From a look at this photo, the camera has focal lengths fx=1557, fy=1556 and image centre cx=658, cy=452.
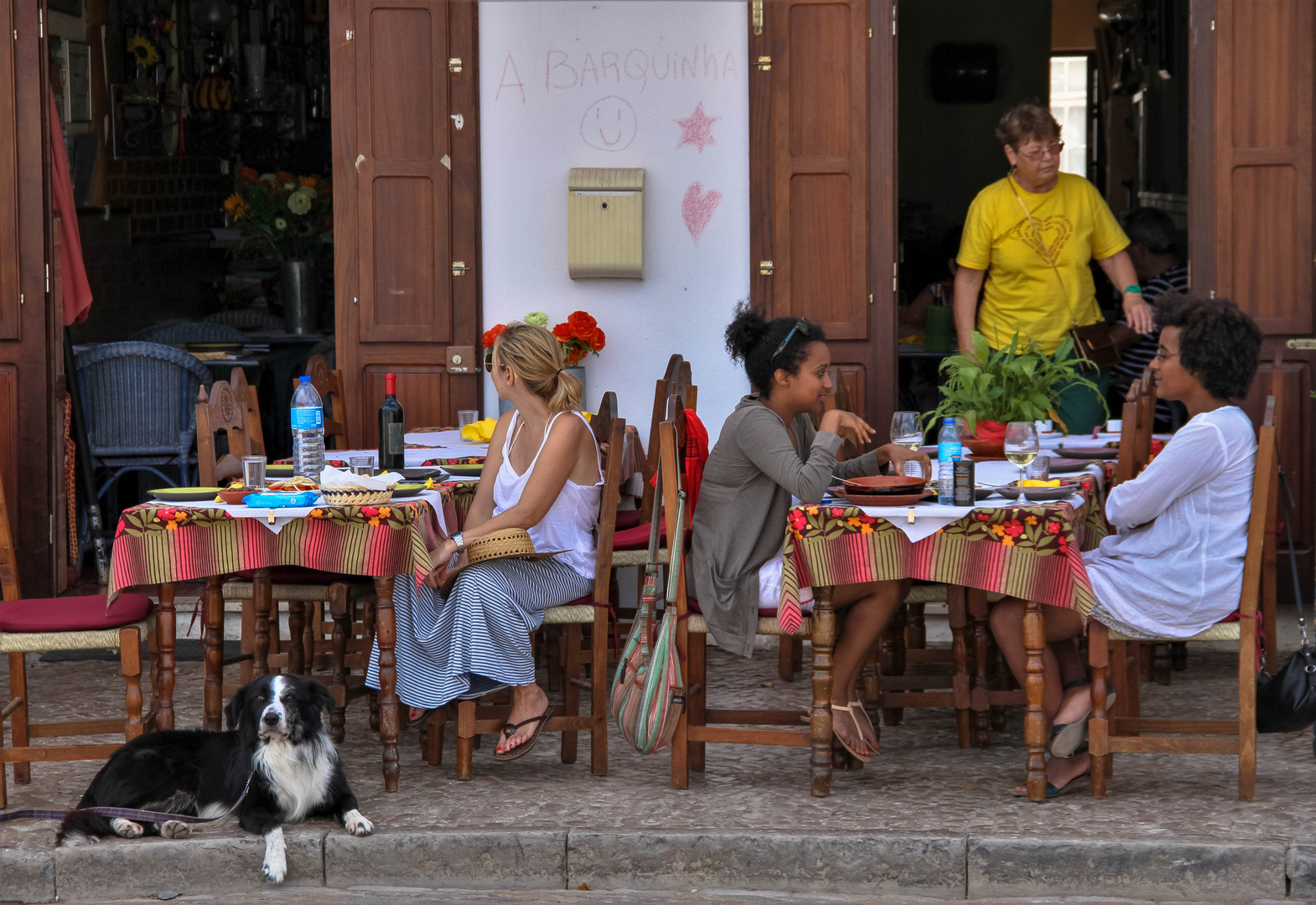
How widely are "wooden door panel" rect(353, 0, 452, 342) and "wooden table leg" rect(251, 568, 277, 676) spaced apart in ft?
6.74

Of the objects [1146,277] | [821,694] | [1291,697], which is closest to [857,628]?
[821,694]

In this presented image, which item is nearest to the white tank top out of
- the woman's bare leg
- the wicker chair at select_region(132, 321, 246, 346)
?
the woman's bare leg

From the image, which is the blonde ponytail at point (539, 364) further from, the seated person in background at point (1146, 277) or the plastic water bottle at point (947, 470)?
the seated person in background at point (1146, 277)

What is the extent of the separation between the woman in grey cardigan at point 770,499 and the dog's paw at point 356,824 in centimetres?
108

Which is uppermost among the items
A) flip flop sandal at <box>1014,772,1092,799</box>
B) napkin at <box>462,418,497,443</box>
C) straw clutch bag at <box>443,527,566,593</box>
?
napkin at <box>462,418,497,443</box>

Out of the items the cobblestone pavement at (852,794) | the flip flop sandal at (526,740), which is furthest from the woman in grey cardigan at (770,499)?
the flip flop sandal at (526,740)

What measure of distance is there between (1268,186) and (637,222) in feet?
8.57

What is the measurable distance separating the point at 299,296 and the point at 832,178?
4.28m

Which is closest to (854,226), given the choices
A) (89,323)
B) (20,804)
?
(20,804)

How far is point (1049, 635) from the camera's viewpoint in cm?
446

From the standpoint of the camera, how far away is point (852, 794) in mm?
4422

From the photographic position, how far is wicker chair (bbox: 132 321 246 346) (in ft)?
30.3

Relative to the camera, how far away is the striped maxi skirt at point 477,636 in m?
4.51

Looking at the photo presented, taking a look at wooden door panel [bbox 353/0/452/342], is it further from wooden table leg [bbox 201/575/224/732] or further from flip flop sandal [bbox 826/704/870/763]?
flip flop sandal [bbox 826/704/870/763]
